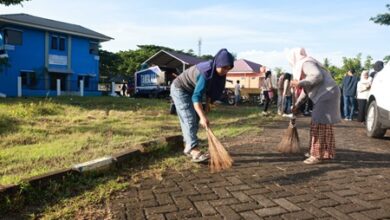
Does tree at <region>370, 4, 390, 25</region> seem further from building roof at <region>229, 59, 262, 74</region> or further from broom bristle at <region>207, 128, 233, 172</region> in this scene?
broom bristle at <region>207, 128, 233, 172</region>

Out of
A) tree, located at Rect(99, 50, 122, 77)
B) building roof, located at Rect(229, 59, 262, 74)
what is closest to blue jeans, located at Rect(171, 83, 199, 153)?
building roof, located at Rect(229, 59, 262, 74)

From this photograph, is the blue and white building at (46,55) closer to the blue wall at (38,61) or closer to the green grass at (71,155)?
the blue wall at (38,61)

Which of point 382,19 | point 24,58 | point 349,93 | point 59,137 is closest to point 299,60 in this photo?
point 59,137

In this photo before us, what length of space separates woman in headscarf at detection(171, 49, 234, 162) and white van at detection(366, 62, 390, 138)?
3.87 metres

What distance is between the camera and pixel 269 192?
4156 millimetres

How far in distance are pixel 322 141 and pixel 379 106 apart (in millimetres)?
3013

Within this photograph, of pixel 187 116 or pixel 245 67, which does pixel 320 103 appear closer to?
pixel 187 116

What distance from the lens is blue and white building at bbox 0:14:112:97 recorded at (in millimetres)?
27266

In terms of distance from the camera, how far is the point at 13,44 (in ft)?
90.7

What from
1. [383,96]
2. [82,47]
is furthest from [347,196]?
[82,47]

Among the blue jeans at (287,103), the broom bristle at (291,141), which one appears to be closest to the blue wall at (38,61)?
the blue jeans at (287,103)

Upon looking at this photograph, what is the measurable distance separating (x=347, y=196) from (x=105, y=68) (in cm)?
4352

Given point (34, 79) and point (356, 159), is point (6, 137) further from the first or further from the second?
point (34, 79)

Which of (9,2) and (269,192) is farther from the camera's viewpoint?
(9,2)
